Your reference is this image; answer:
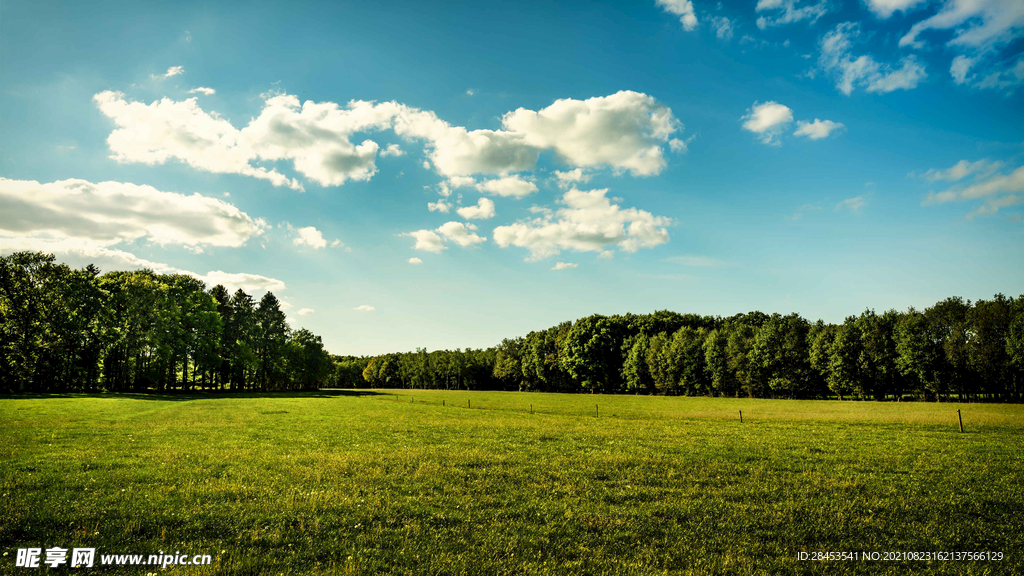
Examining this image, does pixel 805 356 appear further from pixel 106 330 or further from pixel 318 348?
pixel 106 330

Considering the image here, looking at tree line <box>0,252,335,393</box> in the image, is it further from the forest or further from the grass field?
the grass field

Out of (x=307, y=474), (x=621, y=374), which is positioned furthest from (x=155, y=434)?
(x=621, y=374)

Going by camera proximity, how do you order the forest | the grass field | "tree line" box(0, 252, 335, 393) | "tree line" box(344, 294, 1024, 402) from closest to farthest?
1. the grass field
2. "tree line" box(0, 252, 335, 393)
3. the forest
4. "tree line" box(344, 294, 1024, 402)

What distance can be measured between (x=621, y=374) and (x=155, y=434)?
114943 mm

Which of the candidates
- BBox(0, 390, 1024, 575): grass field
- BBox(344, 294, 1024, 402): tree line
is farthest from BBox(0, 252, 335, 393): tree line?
BBox(344, 294, 1024, 402): tree line

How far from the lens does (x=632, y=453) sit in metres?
21.5

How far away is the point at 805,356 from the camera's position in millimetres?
95688

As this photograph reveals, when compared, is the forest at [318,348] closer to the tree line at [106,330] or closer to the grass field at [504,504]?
the tree line at [106,330]

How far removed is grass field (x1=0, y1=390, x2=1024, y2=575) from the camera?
924 cm

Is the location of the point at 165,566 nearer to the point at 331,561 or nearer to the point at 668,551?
the point at 331,561

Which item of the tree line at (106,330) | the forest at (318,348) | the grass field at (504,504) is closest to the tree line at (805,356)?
the forest at (318,348)

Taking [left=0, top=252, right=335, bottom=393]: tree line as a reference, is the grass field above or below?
below

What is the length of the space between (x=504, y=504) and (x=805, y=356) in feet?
340

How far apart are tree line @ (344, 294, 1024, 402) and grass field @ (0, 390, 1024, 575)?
74837 millimetres
